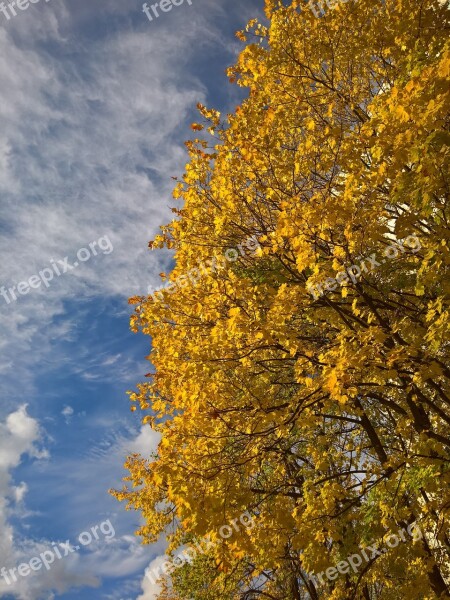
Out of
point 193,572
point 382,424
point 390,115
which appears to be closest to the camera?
point 390,115

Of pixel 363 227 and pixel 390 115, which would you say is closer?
pixel 390 115

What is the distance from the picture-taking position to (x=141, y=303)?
7.38 metres

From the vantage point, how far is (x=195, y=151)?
7.21 m

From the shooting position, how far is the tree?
16.5 ft

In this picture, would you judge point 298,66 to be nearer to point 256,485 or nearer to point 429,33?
point 429,33

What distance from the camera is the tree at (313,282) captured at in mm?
5035

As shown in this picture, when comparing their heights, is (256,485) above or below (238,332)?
below

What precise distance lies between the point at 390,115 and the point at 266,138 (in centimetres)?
172

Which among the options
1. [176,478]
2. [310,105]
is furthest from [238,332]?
[310,105]

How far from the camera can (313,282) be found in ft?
16.7

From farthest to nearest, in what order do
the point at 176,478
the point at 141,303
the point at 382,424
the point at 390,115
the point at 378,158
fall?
1. the point at 382,424
2. the point at 141,303
3. the point at 176,478
4. the point at 378,158
5. the point at 390,115

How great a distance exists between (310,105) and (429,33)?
5.93 feet

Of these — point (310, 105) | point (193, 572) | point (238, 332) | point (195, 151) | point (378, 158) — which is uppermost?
point (195, 151)

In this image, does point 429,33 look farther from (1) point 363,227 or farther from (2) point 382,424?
(2) point 382,424
